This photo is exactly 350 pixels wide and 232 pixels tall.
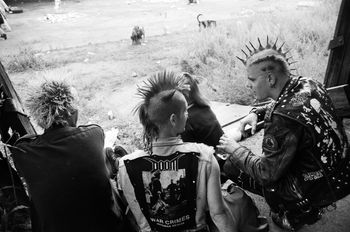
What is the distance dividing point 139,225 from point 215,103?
3053mm

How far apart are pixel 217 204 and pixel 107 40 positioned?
17.5 feet

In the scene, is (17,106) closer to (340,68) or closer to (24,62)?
(24,62)

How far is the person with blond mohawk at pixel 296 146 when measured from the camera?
1.63 metres

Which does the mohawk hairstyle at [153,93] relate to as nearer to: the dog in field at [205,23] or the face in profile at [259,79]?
the face in profile at [259,79]

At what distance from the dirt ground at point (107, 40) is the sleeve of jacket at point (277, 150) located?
1.44 meters

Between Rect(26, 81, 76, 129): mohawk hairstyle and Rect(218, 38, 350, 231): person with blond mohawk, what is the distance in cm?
100

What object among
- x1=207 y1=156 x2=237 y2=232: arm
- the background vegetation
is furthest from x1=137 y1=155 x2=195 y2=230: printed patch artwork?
the background vegetation

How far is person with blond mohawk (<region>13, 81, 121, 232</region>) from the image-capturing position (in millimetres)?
1538

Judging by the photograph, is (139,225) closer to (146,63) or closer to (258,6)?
(146,63)

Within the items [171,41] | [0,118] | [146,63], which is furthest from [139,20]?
[0,118]

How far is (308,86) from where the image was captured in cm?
173

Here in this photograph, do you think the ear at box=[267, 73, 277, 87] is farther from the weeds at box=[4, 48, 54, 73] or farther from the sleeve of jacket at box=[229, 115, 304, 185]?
the weeds at box=[4, 48, 54, 73]

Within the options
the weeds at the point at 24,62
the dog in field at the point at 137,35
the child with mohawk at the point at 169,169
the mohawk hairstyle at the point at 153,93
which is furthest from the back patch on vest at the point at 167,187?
the dog in field at the point at 137,35

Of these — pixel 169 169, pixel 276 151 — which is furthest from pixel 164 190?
pixel 276 151
